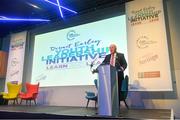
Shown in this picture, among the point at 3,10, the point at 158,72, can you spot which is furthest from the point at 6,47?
the point at 158,72

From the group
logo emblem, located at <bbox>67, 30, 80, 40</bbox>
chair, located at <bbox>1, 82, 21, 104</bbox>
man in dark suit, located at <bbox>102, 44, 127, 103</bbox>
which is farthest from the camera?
chair, located at <bbox>1, 82, 21, 104</bbox>

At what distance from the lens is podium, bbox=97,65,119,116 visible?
110 inches

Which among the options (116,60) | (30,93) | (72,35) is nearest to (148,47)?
(116,60)

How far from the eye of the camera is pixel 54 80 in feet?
20.7

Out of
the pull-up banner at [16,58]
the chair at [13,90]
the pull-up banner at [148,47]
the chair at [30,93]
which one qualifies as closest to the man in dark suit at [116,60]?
the pull-up banner at [148,47]

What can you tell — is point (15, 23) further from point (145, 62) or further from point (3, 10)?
point (145, 62)

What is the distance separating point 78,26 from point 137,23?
1.96 m

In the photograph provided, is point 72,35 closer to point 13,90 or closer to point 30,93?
point 30,93

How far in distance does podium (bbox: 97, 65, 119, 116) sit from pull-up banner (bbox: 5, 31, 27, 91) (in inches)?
185

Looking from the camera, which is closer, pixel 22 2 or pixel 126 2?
pixel 126 2

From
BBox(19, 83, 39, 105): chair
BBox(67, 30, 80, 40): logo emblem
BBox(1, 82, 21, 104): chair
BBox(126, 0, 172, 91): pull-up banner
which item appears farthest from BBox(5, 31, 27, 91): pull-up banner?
BBox(126, 0, 172, 91): pull-up banner

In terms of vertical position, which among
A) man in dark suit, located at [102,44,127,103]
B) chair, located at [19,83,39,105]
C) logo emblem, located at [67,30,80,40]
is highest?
logo emblem, located at [67,30,80,40]

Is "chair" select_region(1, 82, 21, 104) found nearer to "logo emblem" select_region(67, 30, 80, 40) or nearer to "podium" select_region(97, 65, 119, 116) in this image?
"logo emblem" select_region(67, 30, 80, 40)

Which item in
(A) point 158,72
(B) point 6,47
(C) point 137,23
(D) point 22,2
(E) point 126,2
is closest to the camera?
(A) point 158,72
